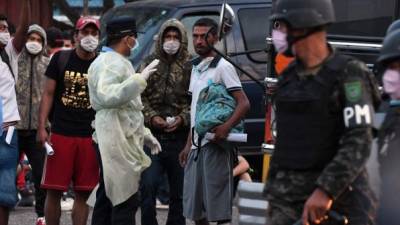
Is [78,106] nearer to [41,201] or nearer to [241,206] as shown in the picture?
[41,201]

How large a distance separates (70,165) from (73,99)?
522 millimetres

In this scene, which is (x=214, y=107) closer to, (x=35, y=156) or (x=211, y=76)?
(x=211, y=76)

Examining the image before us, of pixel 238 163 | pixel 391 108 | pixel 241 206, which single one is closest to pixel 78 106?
pixel 238 163

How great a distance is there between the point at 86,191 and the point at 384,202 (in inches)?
155

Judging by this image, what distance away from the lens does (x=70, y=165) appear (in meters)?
8.84

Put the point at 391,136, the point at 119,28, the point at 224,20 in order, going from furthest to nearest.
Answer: the point at 119,28 < the point at 224,20 < the point at 391,136

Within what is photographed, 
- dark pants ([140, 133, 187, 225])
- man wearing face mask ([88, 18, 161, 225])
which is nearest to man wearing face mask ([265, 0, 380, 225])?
man wearing face mask ([88, 18, 161, 225])

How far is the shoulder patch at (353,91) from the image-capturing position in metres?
4.88

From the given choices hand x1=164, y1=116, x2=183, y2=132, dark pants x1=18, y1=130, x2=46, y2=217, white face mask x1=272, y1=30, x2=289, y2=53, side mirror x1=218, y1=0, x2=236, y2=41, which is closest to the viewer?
white face mask x1=272, y1=30, x2=289, y2=53

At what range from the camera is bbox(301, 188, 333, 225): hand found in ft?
15.8

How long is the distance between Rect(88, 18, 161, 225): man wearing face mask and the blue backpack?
45cm

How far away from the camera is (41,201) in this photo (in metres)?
10.1

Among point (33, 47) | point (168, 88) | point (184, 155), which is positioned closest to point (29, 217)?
point (33, 47)

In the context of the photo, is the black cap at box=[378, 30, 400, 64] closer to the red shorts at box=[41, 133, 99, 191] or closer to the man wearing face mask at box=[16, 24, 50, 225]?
the red shorts at box=[41, 133, 99, 191]
